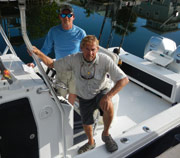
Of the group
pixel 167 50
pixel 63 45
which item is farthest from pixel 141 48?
pixel 63 45

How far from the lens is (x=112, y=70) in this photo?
1.66m

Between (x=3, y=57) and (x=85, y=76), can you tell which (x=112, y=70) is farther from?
(x=3, y=57)

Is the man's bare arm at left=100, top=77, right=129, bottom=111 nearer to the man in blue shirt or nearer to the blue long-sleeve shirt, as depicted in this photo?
the man in blue shirt

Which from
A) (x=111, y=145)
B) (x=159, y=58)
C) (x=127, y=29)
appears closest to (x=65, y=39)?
(x=111, y=145)

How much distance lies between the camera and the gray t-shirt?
1.65m

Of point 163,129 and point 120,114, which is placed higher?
point 163,129

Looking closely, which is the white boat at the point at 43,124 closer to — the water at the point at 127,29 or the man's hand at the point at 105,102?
the man's hand at the point at 105,102

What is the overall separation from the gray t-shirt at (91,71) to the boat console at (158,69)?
56.5 inches

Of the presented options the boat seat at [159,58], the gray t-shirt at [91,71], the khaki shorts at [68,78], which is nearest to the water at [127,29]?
the boat seat at [159,58]

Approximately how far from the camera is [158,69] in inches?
120

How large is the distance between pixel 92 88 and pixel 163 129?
707mm

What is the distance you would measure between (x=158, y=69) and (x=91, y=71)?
1703 millimetres

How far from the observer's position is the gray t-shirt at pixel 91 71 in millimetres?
1653

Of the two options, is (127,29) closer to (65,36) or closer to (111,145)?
(65,36)
